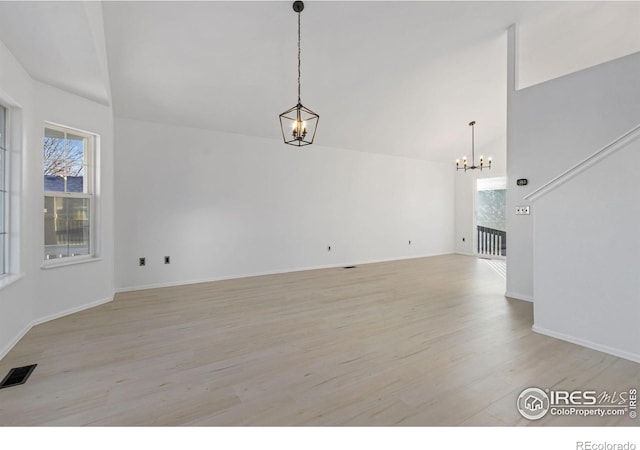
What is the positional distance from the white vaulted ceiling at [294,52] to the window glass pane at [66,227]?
1.36 meters

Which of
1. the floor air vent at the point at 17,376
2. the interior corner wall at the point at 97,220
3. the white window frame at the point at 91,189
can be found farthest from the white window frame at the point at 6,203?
the floor air vent at the point at 17,376

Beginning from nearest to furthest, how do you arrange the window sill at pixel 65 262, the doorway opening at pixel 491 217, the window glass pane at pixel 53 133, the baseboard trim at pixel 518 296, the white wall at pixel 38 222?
the white wall at pixel 38 222 < the window sill at pixel 65 262 < the window glass pane at pixel 53 133 < the baseboard trim at pixel 518 296 < the doorway opening at pixel 491 217

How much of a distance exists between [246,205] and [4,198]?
3300mm

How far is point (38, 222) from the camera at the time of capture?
3.40 meters

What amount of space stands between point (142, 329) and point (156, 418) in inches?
67.3

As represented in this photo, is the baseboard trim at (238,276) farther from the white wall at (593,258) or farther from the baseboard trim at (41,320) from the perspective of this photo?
the white wall at (593,258)

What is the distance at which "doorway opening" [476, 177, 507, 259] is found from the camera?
8227 millimetres

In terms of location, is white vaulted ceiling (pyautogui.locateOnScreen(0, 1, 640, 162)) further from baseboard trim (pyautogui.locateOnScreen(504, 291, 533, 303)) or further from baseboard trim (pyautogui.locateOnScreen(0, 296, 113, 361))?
baseboard trim (pyautogui.locateOnScreen(504, 291, 533, 303))

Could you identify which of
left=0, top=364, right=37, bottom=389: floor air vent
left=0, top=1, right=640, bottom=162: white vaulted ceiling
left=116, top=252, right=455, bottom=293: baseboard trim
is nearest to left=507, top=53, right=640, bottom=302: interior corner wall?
left=0, top=1, right=640, bottom=162: white vaulted ceiling

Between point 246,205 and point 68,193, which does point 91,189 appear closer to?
point 68,193
